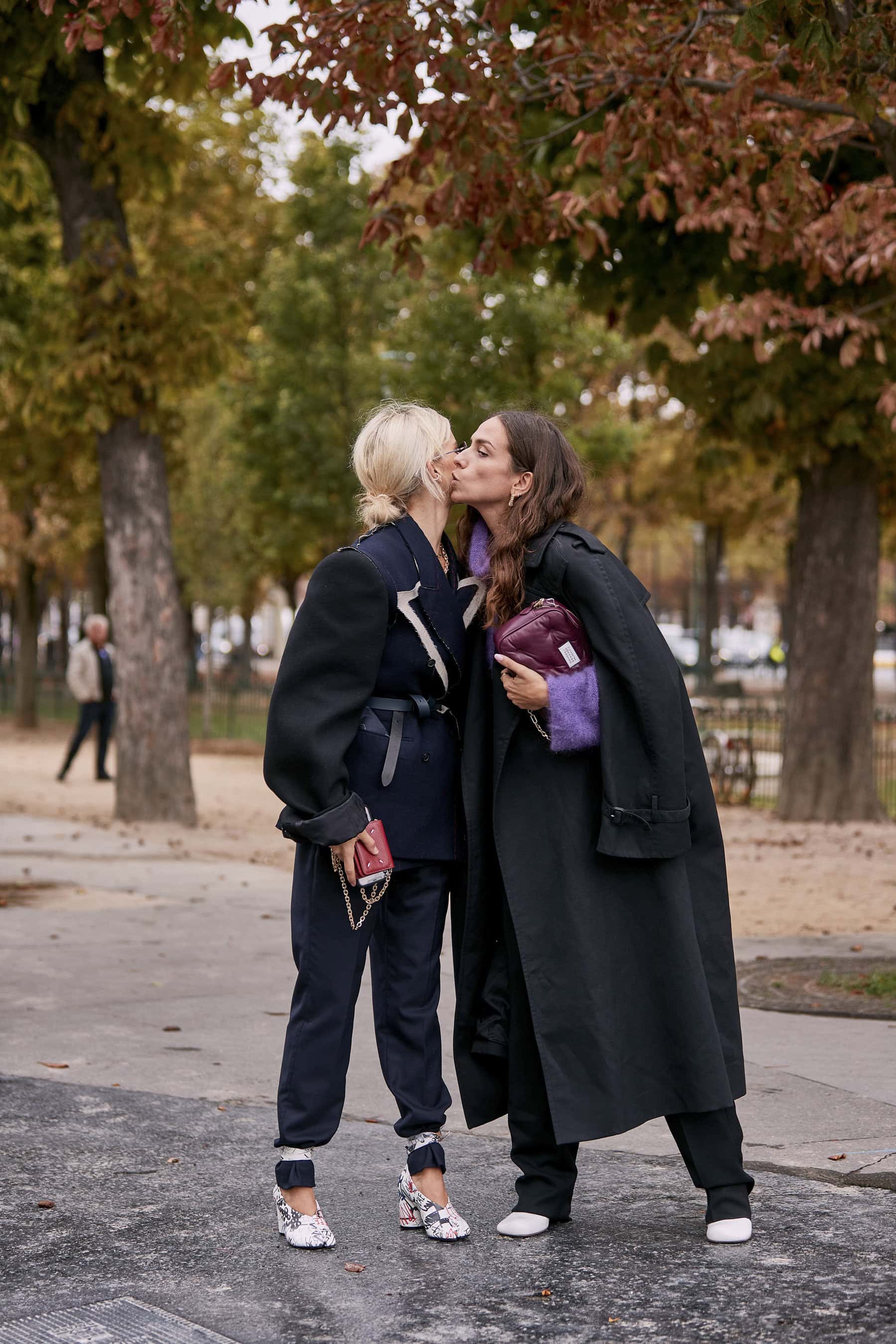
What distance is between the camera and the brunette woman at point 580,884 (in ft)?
12.7

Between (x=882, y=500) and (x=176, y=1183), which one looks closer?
(x=176, y=1183)

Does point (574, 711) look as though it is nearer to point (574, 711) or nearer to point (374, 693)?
point (574, 711)

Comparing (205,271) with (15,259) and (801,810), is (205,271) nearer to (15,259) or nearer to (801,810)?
(15,259)

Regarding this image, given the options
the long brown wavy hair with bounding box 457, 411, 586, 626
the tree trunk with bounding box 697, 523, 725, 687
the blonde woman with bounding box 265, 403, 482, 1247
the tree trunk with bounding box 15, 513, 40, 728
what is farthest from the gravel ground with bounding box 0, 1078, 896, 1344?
the tree trunk with bounding box 697, 523, 725, 687

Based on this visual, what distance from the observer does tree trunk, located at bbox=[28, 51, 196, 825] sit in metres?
13.2

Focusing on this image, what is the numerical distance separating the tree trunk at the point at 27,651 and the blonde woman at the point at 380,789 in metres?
25.1

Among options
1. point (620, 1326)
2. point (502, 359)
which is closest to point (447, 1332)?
point (620, 1326)

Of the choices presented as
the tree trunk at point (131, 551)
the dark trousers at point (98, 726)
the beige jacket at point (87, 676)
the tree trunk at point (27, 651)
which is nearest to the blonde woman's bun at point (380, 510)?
the tree trunk at point (131, 551)

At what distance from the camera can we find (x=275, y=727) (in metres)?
3.84

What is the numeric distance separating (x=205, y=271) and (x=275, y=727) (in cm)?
1066

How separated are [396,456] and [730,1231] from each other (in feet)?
6.54

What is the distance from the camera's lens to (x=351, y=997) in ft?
13.0

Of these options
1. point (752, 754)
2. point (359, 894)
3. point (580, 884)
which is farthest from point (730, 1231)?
point (752, 754)

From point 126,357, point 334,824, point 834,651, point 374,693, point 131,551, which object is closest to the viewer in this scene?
point 334,824
